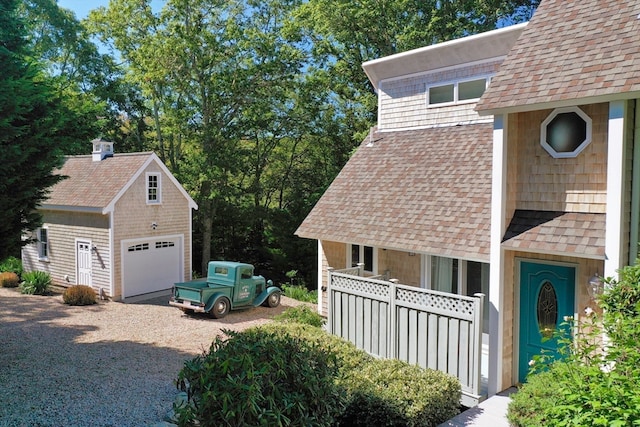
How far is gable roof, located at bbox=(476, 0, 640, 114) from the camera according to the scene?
7.36m

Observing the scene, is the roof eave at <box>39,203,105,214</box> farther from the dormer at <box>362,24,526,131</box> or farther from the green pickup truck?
the dormer at <box>362,24,526,131</box>

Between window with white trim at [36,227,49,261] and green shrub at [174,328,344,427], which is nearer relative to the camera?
green shrub at [174,328,344,427]

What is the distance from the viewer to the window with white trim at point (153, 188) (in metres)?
18.6

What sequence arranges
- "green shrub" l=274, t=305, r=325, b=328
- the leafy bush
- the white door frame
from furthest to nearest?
the white door frame, the leafy bush, "green shrub" l=274, t=305, r=325, b=328

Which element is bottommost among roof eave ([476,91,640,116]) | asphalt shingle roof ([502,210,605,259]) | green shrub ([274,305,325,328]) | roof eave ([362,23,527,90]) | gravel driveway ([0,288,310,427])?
gravel driveway ([0,288,310,427])

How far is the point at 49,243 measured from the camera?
64.7ft

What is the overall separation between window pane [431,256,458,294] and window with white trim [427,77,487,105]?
14.2 ft

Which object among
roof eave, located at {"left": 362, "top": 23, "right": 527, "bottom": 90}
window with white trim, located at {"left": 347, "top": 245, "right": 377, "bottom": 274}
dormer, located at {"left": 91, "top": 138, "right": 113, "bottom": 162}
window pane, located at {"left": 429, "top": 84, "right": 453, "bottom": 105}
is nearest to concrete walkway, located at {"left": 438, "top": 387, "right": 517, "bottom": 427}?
window with white trim, located at {"left": 347, "top": 245, "right": 377, "bottom": 274}

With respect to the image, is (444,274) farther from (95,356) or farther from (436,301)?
(95,356)

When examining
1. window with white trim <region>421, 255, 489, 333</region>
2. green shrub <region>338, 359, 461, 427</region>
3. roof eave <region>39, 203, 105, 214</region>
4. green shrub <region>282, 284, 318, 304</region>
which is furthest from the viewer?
green shrub <region>282, 284, 318, 304</region>

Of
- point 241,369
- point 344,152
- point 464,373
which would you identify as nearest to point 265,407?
point 241,369

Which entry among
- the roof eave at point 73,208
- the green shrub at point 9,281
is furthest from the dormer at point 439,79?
the green shrub at point 9,281

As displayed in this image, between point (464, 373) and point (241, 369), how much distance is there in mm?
4648

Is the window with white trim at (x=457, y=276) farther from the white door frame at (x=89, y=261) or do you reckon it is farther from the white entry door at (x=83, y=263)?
the white entry door at (x=83, y=263)
